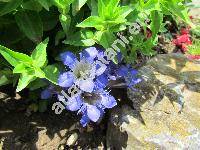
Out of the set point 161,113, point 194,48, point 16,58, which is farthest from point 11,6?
point 194,48

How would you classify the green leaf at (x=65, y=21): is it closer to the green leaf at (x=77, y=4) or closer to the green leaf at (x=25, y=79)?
the green leaf at (x=77, y=4)

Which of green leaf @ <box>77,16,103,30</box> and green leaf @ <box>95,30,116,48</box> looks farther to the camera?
green leaf @ <box>95,30,116,48</box>

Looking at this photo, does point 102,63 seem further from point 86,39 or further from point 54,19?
point 54,19

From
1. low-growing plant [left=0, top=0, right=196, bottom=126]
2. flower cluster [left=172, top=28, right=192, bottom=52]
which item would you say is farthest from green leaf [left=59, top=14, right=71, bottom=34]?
flower cluster [left=172, top=28, right=192, bottom=52]

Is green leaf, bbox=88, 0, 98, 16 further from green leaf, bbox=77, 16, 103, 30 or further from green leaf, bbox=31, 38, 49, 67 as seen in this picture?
green leaf, bbox=31, 38, 49, 67

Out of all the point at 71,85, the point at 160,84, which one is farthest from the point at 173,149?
the point at 71,85

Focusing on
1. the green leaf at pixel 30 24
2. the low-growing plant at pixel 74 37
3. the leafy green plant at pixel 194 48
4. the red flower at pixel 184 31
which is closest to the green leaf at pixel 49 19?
the low-growing plant at pixel 74 37
